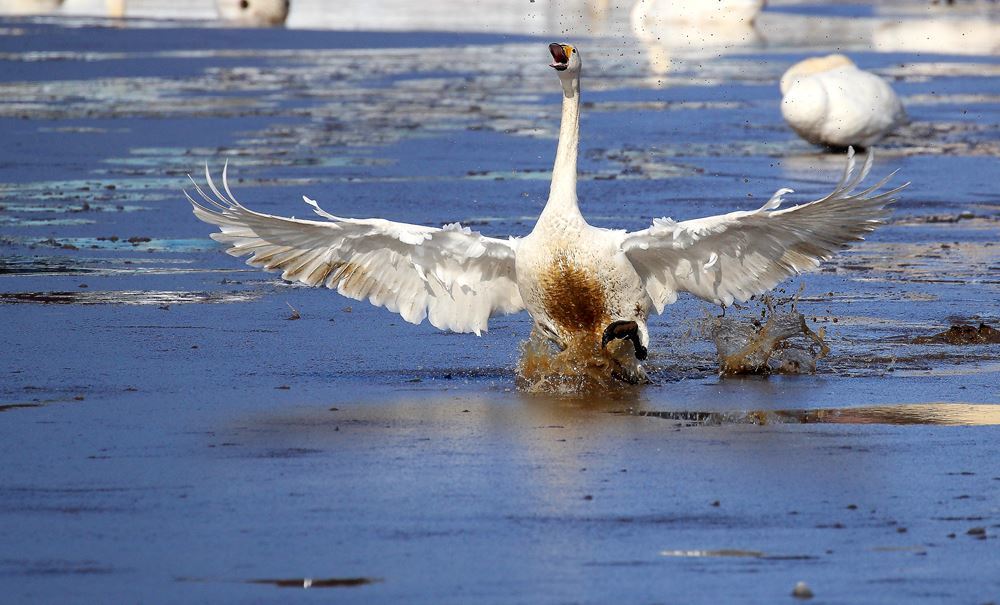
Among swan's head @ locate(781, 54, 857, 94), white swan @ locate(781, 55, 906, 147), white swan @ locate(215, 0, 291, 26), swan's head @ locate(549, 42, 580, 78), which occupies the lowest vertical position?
swan's head @ locate(549, 42, 580, 78)

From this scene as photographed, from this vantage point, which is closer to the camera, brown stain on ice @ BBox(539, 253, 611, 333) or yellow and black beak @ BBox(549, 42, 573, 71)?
brown stain on ice @ BBox(539, 253, 611, 333)

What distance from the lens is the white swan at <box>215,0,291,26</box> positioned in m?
40.6

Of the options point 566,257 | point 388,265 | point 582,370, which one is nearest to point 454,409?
point 582,370

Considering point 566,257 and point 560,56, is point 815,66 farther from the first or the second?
point 566,257

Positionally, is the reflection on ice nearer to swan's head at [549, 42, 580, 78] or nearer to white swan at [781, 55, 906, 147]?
swan's head at [549, 42, 580, 78]

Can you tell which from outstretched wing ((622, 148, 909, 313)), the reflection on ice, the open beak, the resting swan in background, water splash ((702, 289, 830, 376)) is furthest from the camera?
the open beak

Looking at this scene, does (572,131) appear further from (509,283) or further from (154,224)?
(154,224)

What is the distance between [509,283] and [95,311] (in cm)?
268

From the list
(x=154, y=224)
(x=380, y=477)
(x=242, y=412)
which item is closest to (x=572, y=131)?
(x=242, y=412)

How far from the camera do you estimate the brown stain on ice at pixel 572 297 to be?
880 cm

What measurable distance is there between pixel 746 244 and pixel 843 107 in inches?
354

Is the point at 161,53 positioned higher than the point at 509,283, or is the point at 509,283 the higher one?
the point at 161,53

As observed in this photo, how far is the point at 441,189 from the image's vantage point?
15.8 meters

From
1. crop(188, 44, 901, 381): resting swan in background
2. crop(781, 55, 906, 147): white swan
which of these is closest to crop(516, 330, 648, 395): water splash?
crop(188, 44, 901, 381): resting swan in background
